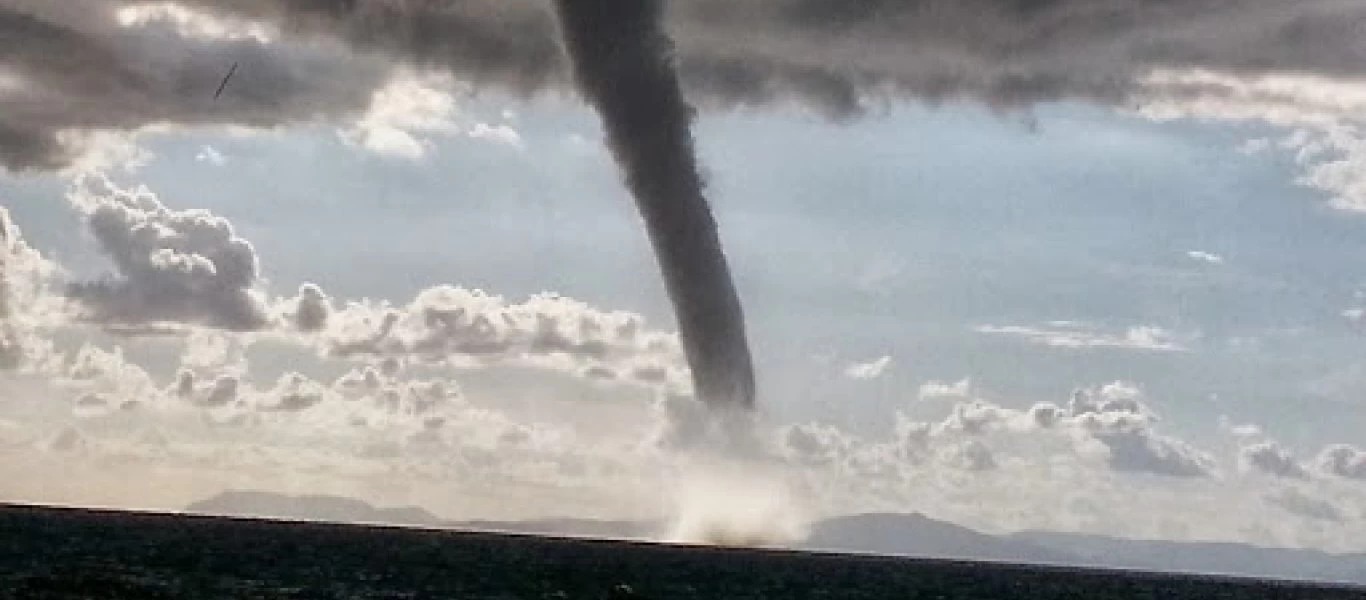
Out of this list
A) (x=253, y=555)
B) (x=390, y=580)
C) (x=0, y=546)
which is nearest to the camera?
(x=390, y=580)

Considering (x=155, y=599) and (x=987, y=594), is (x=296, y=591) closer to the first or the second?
(x=155, y=599)

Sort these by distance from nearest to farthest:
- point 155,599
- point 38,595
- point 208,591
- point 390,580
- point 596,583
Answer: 1. point 38,595
2. point 155,599
3. point 208,591
4. point 390,580
5. point 596,583

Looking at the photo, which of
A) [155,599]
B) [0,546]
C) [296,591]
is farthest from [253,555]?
[155,599]

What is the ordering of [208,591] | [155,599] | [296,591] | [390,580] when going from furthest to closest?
[390,580], [296,591], [208,591], [155,599]

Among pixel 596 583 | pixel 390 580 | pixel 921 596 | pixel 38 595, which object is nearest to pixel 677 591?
pixel 596 583

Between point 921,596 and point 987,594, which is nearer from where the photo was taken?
point 921,596

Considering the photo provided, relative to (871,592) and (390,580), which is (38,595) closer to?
(390,580)

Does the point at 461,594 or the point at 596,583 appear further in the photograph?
the point at 596,583

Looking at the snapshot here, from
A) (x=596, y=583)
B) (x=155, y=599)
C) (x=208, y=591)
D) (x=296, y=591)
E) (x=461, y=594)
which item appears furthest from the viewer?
(x=596, y=583)
